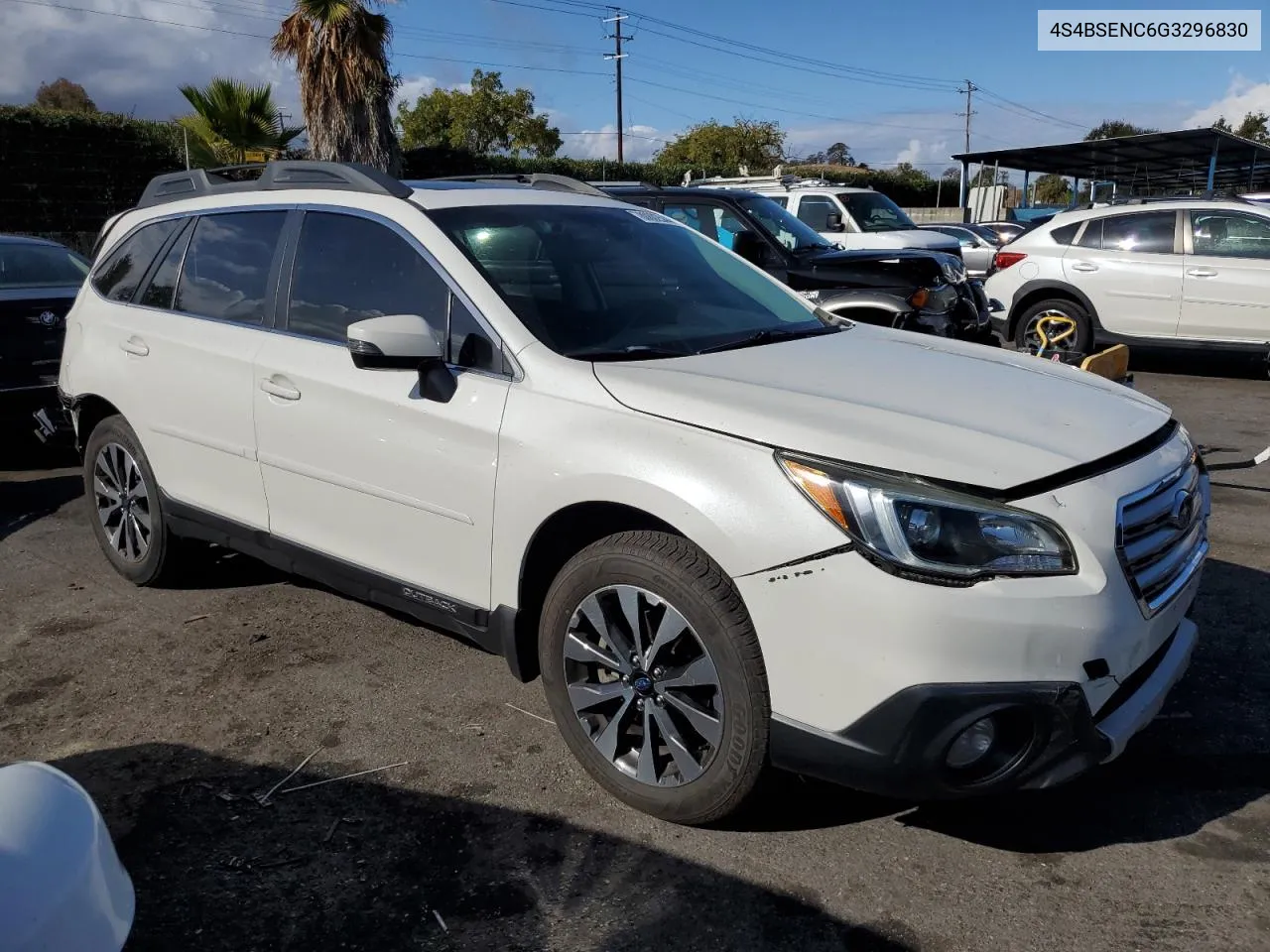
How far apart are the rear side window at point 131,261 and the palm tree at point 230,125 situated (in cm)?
1496

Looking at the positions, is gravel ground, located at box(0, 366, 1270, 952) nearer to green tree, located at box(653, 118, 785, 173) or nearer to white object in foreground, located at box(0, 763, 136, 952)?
white object in foreground, located at box(0, 763, 136, 952)

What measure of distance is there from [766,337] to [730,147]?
54.8m

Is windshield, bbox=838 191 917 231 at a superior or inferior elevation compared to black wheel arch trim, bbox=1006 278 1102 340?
superior

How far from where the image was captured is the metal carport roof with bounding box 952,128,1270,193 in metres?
25.4

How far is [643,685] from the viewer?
2881 mm

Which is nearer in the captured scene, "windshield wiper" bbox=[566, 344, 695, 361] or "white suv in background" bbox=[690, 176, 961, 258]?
"windshield wiper" bbox=[566, 344, 695, 361]

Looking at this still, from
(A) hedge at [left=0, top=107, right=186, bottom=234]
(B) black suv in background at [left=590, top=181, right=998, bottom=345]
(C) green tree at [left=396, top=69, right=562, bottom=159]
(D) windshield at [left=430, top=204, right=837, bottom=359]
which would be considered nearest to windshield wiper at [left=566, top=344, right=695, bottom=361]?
(D) windshield at [left=430, top=204, right=837, bottom=359]

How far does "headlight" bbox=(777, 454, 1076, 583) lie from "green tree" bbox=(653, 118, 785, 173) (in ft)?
179

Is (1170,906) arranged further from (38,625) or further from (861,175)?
(861,175)

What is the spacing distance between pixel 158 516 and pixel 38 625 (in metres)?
0.67

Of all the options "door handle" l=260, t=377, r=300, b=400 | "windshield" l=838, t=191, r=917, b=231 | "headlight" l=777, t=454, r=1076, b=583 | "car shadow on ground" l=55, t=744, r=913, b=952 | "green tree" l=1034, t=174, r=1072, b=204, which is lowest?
"car shadow on ground" l=55, t=744, r=913, b=952

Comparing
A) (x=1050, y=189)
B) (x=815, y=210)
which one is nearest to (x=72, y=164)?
(x=815, y=210)

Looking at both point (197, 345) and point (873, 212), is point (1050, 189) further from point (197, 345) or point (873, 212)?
point (197, 345)

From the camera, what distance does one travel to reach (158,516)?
4586 mm
